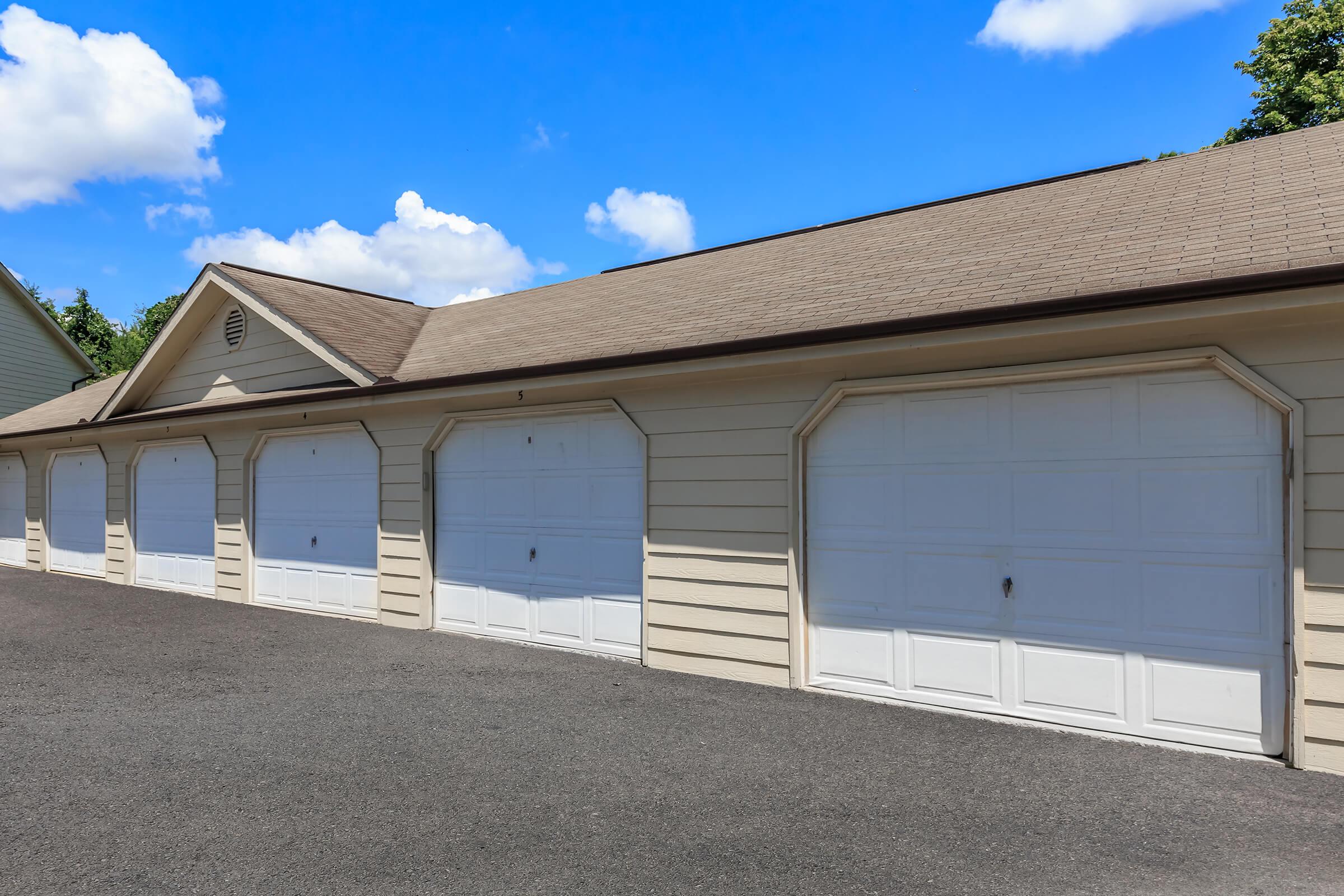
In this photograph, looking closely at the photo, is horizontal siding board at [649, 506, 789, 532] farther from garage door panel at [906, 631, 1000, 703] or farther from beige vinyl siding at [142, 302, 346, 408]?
beige vinyl siding at [142, 302, 346, 408]

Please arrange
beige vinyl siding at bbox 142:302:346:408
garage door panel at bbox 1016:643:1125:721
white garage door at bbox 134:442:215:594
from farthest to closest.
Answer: white garage door at bbox 134:442:215:594
beige vinyl siding at bbox 142:302:346:408
garage door panel at bbox 1016:643:1125:721

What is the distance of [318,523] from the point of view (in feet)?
35.2

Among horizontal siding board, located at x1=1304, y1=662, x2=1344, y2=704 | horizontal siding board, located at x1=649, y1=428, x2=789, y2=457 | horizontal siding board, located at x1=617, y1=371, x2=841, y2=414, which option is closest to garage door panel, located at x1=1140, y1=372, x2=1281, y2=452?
horizontal siding board, located at x1=1304, y1=662, x2=1344, y2=704

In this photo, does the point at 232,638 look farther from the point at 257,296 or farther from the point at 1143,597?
the point at 1143,597

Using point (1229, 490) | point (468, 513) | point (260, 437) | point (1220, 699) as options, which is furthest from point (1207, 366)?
point (260, 437)

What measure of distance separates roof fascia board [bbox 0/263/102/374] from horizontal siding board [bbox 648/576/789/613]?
2373 cm

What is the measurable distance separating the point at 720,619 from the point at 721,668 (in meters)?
0.42

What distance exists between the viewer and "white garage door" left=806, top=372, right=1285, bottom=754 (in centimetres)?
502

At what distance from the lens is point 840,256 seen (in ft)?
28.1

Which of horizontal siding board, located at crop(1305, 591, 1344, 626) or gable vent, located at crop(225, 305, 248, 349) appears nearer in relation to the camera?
horizontal siding board, located at crop(1305, 591, 1344, 626)

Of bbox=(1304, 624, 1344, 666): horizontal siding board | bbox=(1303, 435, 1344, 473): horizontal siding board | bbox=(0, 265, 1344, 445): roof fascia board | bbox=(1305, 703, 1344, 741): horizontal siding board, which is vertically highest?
bbox=(0, 265, 1344, 445): roof fascia board

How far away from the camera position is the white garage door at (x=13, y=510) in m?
16.5

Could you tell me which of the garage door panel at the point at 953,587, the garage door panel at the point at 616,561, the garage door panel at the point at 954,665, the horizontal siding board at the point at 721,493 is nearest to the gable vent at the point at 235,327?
the garage door panel at the point at 616,561

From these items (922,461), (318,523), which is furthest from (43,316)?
(922,461)
